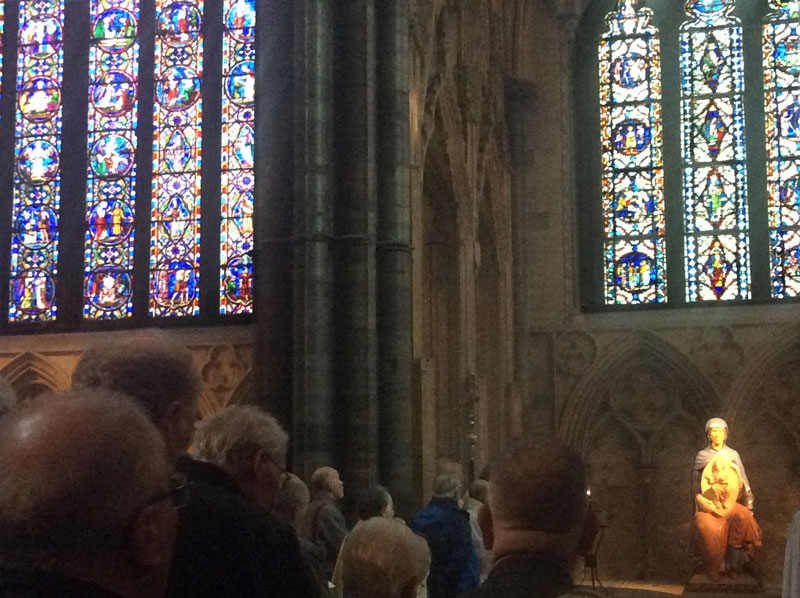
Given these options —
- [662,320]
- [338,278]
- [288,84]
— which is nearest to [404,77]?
[288,84]

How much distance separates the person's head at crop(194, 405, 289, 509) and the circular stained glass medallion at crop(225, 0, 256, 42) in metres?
10.6

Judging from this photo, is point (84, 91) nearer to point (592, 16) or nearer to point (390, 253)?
point (390, 253)

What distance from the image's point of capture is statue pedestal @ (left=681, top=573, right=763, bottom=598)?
465 inches

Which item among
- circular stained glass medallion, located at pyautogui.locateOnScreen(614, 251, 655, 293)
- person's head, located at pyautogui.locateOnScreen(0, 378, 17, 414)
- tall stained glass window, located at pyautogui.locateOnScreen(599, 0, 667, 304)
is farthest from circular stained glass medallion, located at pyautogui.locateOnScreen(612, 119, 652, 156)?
person's head, located at pyautogui.locateOnScreen(0, 378, 17, 414)

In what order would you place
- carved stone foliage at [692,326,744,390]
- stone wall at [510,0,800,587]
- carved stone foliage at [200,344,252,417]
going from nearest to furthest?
1. carved stone foliage at [200,344,252,417]
2. stone wall at [510,0,800,587]
3. carved stone foliage at [692,326,744,390]

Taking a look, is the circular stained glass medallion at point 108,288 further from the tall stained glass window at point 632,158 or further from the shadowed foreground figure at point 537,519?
the shadowed foreground figure at point 537,519

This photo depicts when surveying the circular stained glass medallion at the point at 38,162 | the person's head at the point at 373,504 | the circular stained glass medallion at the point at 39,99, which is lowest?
the person's head at the point at 373,504

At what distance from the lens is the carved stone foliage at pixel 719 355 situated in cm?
1655

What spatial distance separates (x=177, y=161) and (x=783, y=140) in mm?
8760

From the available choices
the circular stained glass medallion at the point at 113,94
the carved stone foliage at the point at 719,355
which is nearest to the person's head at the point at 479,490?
the circular stained glass medallion at the point at 113,94

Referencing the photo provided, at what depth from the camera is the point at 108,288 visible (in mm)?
13188

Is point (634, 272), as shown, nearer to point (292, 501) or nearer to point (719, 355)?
point (719, 355)

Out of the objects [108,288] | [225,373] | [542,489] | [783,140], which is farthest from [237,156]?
[542,489]

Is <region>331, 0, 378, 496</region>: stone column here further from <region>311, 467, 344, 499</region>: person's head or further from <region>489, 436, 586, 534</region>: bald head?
<region>489, 436, 586, 534</region>: bald head
